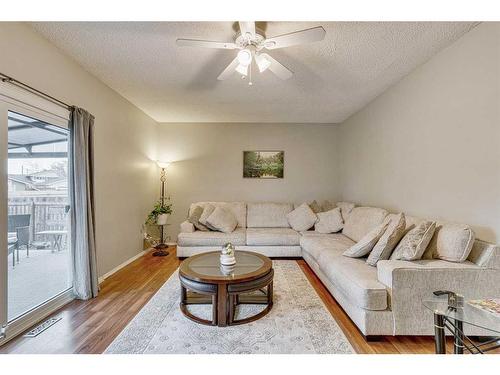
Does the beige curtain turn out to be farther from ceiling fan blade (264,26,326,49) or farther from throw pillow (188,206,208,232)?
ceiling fan blade (264,26,326,49)

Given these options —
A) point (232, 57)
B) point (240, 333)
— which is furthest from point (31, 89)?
point (240, 333)

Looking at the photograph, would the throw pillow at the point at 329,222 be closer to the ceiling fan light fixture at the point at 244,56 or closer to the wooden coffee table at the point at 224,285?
the wooden coffee table at the point at 224,285

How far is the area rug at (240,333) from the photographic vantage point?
1766mm

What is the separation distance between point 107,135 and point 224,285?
254cm

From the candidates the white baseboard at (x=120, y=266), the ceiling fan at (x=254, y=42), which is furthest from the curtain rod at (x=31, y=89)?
→ the white baseboard at (x=120, y=266)

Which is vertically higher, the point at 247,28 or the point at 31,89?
the point at 247,28

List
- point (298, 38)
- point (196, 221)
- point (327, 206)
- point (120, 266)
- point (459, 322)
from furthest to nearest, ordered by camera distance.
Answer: point (327, 206), point (196, 221), point (120, 266), point (298, 38), point (459, 322)

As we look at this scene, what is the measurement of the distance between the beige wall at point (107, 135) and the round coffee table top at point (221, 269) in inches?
57.3

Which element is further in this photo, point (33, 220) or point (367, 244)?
point (367, 244)

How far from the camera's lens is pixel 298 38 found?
5.82 ft

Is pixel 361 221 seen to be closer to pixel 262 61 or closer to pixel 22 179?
pixel 262 61

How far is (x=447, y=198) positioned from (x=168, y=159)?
14.9 feet
